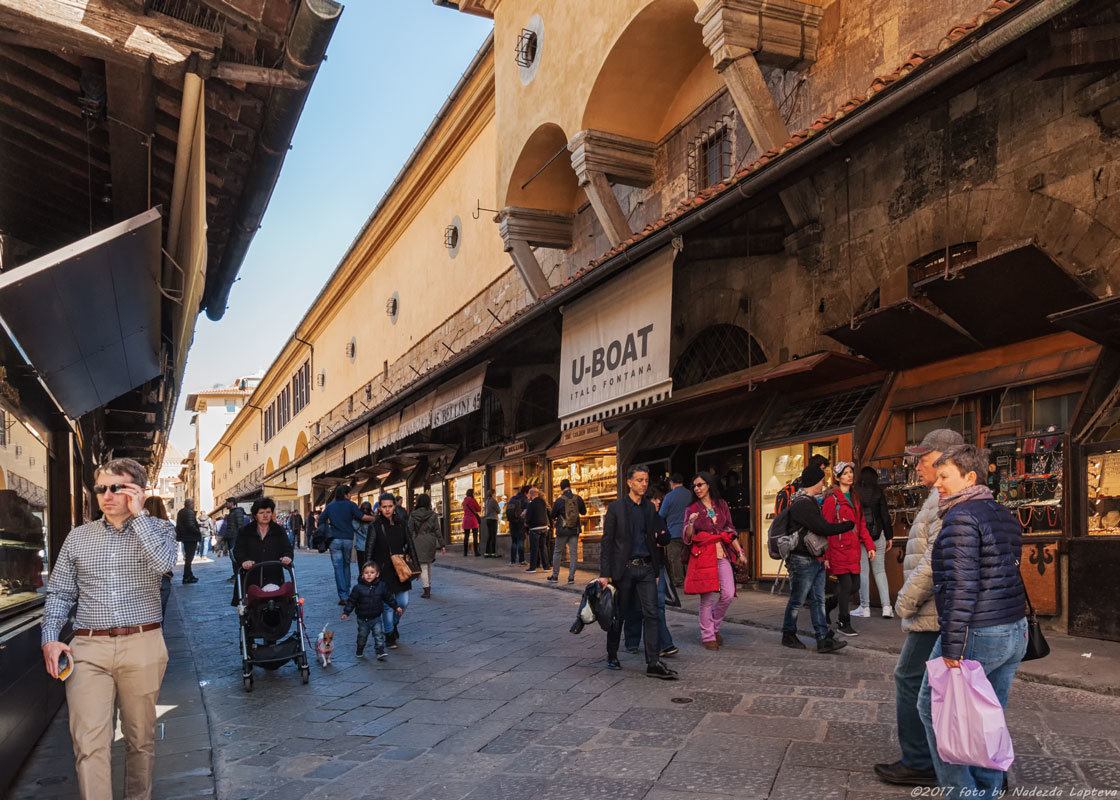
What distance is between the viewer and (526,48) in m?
16.6

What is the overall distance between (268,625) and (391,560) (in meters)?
1.41

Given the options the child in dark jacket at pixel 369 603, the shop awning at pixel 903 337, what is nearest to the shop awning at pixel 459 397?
the shop awning at pixel 903 337

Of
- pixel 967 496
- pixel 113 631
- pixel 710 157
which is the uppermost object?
pixel 710 157

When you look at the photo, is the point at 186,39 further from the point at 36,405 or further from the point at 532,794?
the point at 532,794

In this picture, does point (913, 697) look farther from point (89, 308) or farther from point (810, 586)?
point (89, 308)

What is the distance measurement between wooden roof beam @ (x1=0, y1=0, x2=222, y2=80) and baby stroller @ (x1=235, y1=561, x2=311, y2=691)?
424cm

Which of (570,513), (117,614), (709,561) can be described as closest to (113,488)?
(117,614)

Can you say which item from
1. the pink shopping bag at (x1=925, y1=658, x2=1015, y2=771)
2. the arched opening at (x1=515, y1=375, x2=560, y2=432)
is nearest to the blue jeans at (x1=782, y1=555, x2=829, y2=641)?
the pink shopping bag at (x1=925, y1=658, x2=1015, y2=771)

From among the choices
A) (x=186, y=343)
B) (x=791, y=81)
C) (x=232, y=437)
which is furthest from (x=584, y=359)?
(x=232, y=437)

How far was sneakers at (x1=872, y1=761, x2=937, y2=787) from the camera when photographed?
4.04 m

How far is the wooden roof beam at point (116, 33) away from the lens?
4.22 m

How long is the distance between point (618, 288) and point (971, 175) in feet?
15.2

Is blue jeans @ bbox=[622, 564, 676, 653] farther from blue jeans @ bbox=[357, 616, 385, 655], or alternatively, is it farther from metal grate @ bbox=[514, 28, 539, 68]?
metal grate @ bbox=[514, 28, 539, 68]

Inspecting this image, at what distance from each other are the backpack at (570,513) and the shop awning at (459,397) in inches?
112
